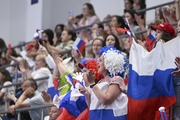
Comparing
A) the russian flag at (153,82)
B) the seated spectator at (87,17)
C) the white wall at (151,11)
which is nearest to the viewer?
the russian flag at (153,82)

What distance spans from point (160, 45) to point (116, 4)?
5.88 meters

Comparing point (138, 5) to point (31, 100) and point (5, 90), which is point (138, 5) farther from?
point (31, 100)

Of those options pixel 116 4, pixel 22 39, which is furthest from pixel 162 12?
pixel 22 39

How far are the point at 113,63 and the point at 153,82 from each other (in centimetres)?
41

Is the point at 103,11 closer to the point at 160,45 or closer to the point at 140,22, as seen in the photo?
the point at 140,22

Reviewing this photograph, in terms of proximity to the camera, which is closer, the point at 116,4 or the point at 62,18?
the point at 116,4

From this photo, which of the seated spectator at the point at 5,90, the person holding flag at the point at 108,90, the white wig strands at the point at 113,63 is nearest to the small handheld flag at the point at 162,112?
the person holding flag at the point at 108,90

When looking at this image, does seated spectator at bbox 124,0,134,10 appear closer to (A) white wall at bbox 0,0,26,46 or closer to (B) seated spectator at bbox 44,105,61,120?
(B) seated spectator at bbox 44,105,61,120

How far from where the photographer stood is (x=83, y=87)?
193 inches

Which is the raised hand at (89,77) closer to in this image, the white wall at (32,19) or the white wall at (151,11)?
the white wall at (151,11)

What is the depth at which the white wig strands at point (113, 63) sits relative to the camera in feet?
15.9

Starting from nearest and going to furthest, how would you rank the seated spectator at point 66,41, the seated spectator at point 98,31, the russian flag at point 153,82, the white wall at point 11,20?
the russian flag at point 153,82
the seated spectator at point 98,31
the seated spectator at point 66,41
the white wall at point 11,20

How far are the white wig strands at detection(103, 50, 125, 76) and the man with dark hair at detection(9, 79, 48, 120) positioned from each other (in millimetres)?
1584

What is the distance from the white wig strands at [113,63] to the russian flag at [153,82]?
13cm
